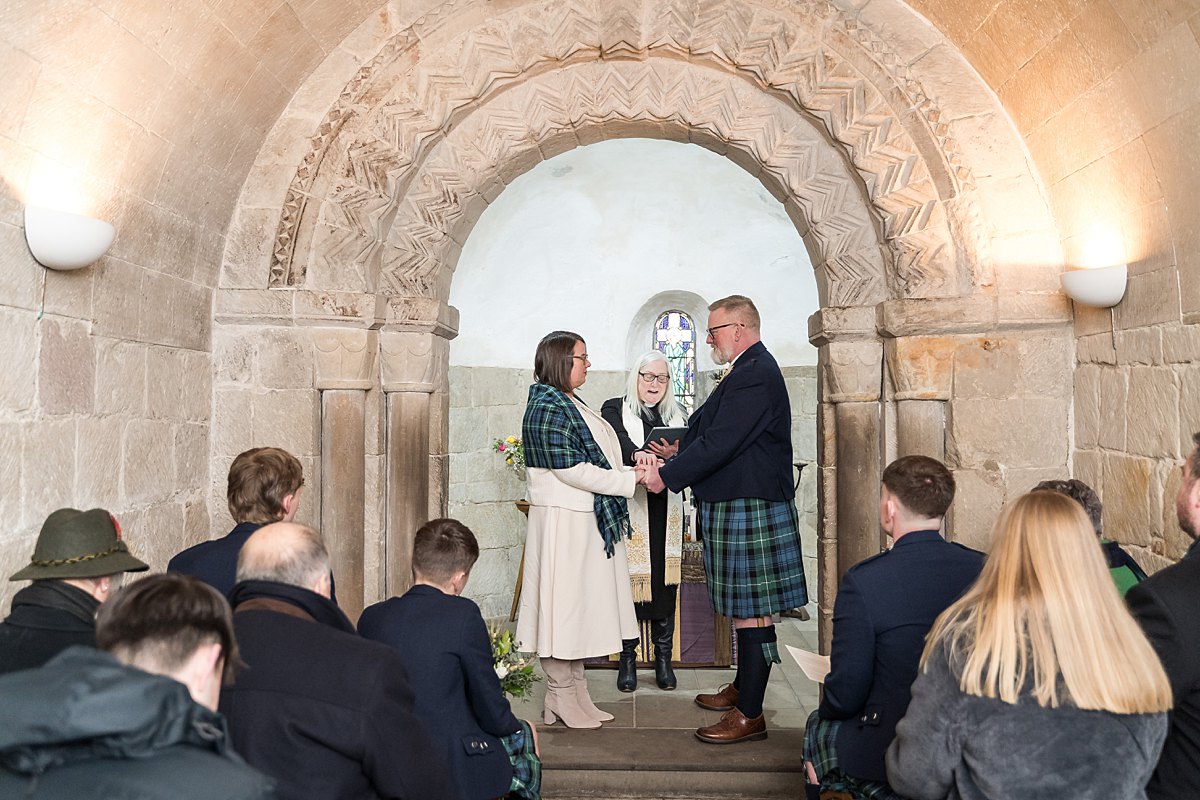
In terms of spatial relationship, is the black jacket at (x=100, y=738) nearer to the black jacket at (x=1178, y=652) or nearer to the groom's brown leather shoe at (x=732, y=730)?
the black jacket at (x=1178, y=652)

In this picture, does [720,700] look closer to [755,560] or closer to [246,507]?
[755,560]

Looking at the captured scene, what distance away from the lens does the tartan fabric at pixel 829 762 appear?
102 inches

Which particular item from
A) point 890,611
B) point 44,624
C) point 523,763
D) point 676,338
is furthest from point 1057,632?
point 676,338

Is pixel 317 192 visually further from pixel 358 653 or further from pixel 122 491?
pixel 358 653

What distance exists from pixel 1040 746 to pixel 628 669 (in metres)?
3.18

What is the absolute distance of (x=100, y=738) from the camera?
113cm

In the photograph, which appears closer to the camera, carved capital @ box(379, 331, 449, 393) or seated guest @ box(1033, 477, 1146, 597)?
seated guest @ box(1033, 477, 1146, 597)

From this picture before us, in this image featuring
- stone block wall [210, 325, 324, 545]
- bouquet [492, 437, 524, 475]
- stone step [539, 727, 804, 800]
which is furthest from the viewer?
bouquet [492, 437, 524, 475]

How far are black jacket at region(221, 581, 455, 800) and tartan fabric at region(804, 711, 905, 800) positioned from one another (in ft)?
4.21

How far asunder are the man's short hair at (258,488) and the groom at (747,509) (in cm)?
169

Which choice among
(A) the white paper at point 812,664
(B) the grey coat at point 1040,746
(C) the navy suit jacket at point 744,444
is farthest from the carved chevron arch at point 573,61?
(B) the grey coat at point 1040,746

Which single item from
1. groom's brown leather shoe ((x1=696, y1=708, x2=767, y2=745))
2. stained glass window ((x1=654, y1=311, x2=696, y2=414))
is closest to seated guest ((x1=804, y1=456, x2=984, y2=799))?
groom's brown leather shoe ((x1=696, y1=708, x2=767, y2=745))

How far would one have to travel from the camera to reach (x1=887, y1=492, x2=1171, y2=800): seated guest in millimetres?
1647

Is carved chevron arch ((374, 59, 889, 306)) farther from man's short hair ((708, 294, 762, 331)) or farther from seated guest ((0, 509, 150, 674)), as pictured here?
seated guest ((0, 509, 150, 674))
